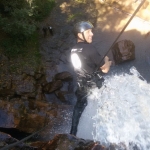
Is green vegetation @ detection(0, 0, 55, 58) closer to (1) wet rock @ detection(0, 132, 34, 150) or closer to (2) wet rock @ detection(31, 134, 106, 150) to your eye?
(1) wet rock @ detection(0, 132, 34, 150)

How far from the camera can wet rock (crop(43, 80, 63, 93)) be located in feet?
23.8

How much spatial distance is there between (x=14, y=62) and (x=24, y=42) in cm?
105

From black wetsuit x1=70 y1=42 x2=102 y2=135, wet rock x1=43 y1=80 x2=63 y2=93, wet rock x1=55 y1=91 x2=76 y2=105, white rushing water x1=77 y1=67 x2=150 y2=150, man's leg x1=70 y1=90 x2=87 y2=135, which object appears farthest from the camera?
wet rock x1=43 y1=80 x2=63 y2=93

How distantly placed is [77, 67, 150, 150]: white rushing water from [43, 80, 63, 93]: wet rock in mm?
1261

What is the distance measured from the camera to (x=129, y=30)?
8711mm

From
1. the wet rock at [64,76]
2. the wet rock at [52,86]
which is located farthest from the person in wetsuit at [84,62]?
the wet rock at [64,76]

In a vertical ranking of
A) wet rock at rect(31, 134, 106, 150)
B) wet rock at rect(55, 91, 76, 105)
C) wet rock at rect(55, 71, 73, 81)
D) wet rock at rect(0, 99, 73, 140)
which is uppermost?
wet rock at rect(55, 71, 73, 81)

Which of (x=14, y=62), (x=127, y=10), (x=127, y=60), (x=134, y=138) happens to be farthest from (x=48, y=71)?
→ (x=127, y=10)

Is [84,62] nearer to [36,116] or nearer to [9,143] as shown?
[36,116]

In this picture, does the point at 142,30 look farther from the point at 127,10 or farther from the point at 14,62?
the point at 14,62

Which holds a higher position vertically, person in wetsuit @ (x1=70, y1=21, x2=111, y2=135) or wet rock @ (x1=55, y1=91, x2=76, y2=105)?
person in wetsuit @ (x1=70, y1=21, x2=111, y2=135)

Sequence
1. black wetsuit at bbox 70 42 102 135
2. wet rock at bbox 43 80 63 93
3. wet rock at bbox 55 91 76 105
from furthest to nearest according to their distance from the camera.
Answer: wet rock at bbox 43 80 63 93, wet rock at bbox 55 91 76 105, black wetsuit at bbox 70 42 102 135

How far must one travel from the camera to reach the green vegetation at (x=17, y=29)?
7695mm

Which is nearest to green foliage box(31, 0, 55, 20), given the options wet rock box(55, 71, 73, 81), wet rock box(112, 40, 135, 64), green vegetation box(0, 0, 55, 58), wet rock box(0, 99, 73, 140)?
green vegetation box(0, 0, 55, 58)
